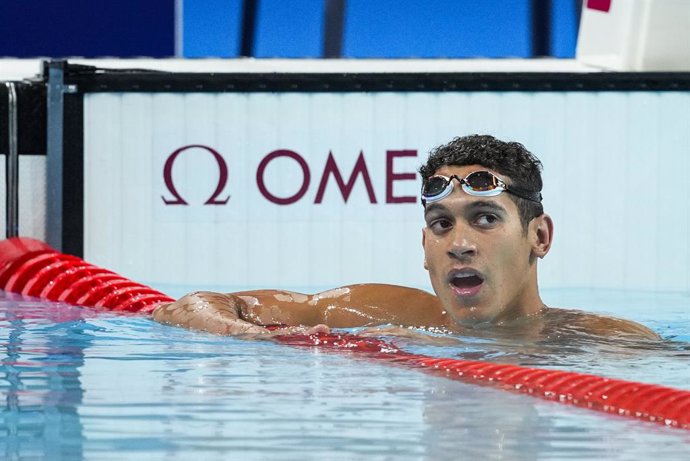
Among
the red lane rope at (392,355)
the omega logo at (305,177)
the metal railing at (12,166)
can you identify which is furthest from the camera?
the metal railing at (12,166)

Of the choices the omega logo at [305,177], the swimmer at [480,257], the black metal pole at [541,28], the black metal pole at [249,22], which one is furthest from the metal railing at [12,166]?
the black metal pole at [541,28]

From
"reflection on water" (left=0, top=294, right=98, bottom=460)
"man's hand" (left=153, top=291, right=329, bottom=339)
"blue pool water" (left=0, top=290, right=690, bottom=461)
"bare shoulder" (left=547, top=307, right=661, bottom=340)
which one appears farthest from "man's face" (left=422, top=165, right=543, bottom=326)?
"reflection on water" (left=0, top=294, right=98, bottom=460)

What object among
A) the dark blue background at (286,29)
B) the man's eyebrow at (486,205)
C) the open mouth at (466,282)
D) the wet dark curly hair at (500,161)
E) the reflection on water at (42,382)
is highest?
the dark blue background at (286,29)

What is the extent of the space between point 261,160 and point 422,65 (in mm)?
1328

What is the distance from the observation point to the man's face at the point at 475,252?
3.47 meters

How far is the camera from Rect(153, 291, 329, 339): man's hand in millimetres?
3606

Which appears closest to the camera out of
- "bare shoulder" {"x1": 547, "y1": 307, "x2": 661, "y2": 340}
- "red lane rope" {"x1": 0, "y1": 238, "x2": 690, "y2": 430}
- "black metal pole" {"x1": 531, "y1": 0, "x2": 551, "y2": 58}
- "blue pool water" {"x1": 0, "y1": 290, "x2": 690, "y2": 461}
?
"blue pool water" {"x1": 0, "y1": 290, "x2": 690, "y2": 461}

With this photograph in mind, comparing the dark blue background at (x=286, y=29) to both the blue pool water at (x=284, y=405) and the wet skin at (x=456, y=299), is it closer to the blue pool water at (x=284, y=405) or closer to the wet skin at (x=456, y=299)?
the wet skin at (x=456, y=299)

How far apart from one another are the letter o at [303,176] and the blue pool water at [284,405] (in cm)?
214

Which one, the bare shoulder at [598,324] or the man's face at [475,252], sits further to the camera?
the bare shoulder at [598,324]

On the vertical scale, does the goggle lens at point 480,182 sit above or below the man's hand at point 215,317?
above

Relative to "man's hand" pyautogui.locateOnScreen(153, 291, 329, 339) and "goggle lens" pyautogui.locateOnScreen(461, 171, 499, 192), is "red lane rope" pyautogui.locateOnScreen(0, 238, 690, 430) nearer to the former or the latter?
"man's hand" pyautogui.locateOnScreen(153, 291, 329, 339)

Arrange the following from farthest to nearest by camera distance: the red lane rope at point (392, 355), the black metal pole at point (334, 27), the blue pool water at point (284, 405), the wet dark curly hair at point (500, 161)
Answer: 1. the black metal pole at point (334, 27)
2. the wet dark curly hair at point (500, 161)
3. the red lane rope at point (392, 355)
4. the blue pool water at point (284, 405)

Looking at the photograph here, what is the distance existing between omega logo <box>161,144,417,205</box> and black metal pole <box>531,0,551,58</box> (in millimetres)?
3214
